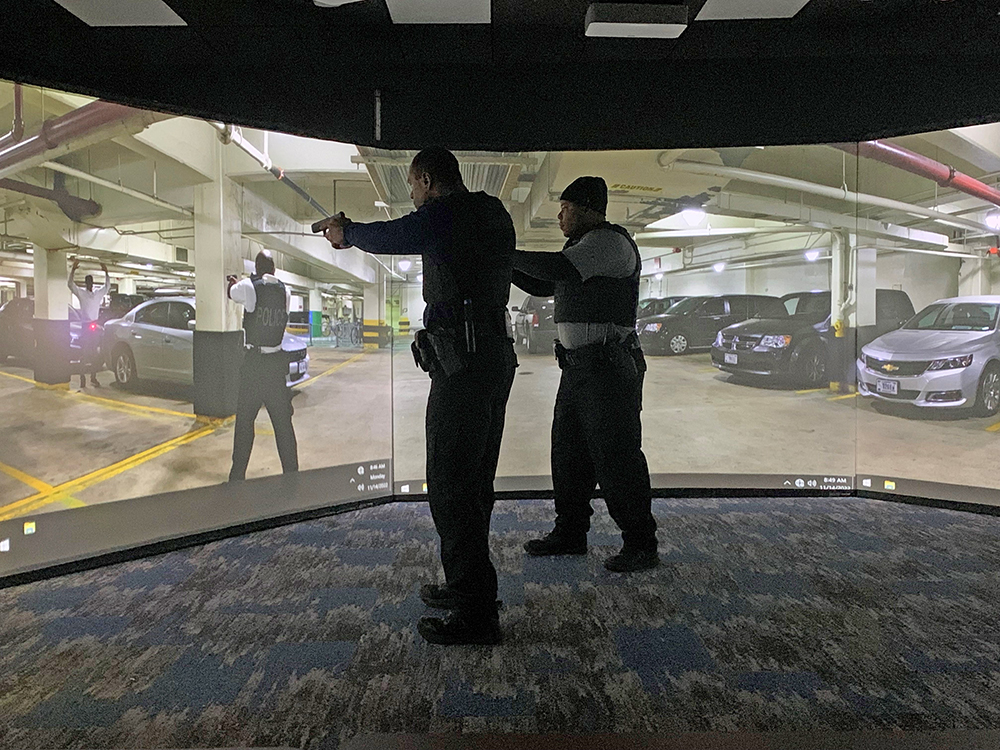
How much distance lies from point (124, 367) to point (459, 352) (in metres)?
1.79

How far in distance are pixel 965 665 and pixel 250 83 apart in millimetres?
3406

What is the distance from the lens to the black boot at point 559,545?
266cm

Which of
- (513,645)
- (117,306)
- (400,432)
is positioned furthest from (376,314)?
(513,645)

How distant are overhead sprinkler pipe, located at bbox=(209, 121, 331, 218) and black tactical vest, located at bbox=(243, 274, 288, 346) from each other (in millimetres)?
538

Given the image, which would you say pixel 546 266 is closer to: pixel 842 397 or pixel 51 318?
pixel 51 318

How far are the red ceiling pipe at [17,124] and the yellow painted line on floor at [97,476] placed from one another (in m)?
1.32

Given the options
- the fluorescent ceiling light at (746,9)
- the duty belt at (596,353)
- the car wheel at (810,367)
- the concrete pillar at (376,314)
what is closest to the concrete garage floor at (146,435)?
the concrete pillar at (376,314)

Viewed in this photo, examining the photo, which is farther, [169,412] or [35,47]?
[169,412]

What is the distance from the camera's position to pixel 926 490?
3.51 m

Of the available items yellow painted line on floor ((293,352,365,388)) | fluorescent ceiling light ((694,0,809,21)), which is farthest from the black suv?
yellow painted line on floor ((293,352,365,388))

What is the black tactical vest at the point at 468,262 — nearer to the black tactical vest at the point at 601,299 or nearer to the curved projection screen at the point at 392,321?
the black tactical vest at the point at 601,299

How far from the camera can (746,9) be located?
2355mm

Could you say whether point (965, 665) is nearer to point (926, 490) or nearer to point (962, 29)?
point (926, 490)

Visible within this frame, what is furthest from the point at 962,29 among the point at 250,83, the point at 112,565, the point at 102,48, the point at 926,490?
the point at 112,565
